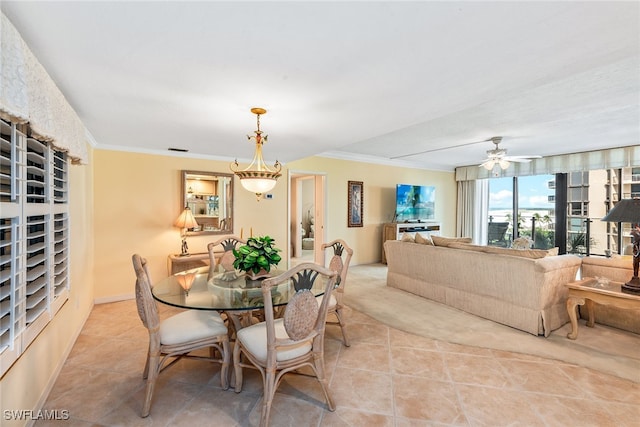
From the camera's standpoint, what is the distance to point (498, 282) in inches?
131

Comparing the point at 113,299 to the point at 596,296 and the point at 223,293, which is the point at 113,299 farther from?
the point at 596,296

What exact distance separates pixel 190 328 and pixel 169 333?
0.13 meters

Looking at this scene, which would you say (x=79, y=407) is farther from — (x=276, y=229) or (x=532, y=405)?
(x=276, y=229)

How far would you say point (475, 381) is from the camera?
224cm

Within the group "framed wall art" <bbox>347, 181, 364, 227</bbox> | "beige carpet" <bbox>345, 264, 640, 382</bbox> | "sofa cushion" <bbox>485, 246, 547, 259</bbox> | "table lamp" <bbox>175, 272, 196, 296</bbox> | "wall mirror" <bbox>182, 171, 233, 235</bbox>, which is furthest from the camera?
"framed wall art" <bbox>347, 181, 364, 227</bbox>

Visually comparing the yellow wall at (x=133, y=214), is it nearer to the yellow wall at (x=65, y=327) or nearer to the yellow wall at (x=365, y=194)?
the yellow wall at (x=65, y=327)

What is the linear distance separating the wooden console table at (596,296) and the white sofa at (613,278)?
13.3 inches

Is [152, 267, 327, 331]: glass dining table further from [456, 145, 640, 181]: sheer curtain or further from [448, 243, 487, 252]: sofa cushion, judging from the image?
[456, 145, 640, 181]: sheer curtain

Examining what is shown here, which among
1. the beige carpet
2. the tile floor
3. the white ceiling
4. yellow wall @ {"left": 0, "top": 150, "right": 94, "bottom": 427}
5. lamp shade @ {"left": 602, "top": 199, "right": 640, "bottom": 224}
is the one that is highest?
the white ceiling

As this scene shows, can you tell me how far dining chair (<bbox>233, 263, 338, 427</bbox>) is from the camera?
1746 millimetres

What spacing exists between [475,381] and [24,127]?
11.3 feet

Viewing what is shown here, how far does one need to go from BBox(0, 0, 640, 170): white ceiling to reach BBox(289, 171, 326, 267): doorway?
114 inches

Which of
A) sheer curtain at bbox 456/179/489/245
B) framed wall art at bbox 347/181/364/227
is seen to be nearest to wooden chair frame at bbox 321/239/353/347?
framed wall art at bbox 347/181/364/227

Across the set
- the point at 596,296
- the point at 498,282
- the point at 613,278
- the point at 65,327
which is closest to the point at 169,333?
the point at 65,327
